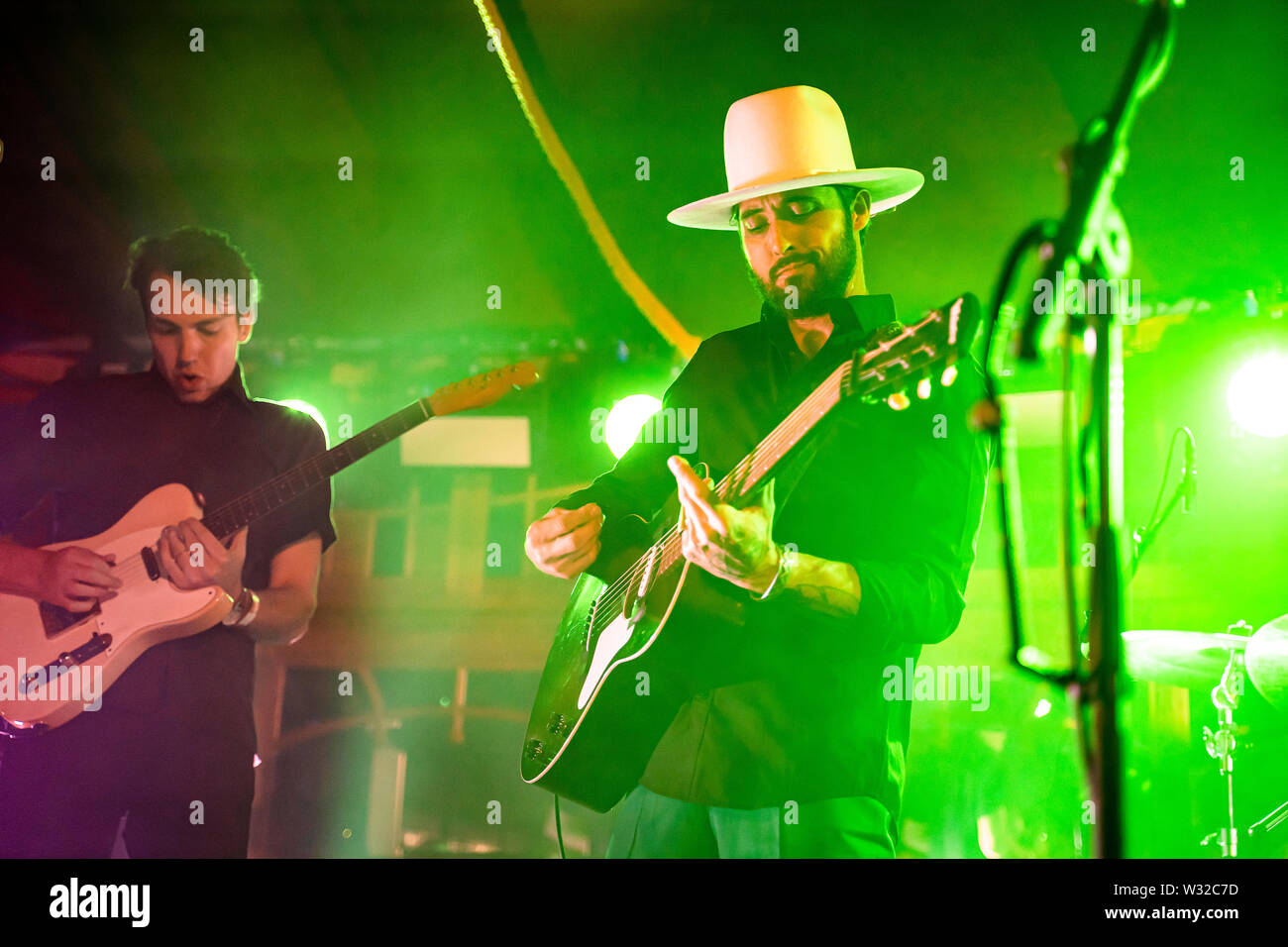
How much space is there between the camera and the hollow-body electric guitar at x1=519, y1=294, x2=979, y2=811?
2.05 m

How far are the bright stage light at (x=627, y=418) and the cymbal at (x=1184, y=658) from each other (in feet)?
4.36

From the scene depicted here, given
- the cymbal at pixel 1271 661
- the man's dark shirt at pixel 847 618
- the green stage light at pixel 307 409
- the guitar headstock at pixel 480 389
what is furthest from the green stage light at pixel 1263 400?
the green stage light at pixel 307 409

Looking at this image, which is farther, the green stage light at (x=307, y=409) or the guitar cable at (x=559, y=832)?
the green stage light at (x=307, y=409)

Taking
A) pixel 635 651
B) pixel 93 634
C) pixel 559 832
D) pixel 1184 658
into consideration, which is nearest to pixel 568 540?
pixel 635 651

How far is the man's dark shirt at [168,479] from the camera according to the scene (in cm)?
248

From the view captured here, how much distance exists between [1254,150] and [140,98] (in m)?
3.10

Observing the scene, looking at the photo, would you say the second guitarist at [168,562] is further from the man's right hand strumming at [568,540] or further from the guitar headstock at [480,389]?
the man's right hand strumming at [568,540]

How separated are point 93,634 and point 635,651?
4.82ft

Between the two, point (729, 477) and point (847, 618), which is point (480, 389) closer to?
point (729, 477)

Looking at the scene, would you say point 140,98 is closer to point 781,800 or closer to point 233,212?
point 233,212

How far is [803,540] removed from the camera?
219 centimetres

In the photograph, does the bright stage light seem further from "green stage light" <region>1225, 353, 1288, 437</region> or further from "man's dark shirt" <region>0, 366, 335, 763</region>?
"green stage light" <region>1225, 353, 1288, 437</region>

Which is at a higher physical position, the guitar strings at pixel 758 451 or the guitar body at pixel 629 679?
the guitar strings at pixel 758 451

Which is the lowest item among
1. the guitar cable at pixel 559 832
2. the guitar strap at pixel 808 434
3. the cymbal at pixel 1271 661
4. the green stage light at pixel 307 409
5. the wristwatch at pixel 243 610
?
the guitar cable at pixel 559 832
